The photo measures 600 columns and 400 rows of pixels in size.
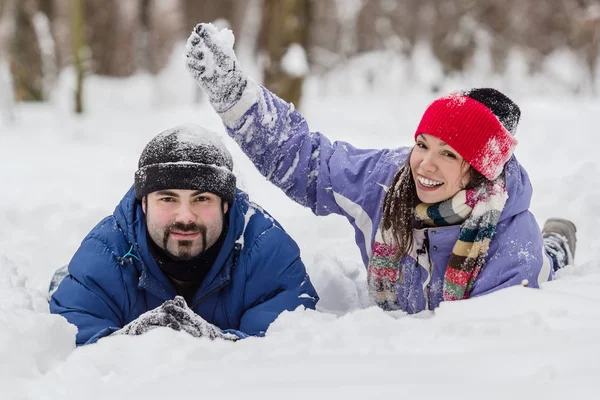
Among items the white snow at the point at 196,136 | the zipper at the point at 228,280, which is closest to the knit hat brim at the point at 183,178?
→ the white snow at the point at 196,136

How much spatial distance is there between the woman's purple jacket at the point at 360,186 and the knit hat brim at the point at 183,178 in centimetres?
28

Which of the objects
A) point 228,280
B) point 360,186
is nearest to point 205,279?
point 228,280

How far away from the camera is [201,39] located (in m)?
2.88

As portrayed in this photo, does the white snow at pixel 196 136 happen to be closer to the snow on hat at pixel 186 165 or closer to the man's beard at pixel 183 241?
the snow on hat at pixel 186 165

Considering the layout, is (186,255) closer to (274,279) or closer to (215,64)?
(274,279)

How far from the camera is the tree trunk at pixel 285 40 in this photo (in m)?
8.54

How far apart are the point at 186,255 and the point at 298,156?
2.50ft

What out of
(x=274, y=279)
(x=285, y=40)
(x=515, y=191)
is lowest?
(x=274, y=279)

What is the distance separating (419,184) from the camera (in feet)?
9.32

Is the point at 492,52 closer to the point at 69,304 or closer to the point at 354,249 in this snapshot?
the point at 354,249

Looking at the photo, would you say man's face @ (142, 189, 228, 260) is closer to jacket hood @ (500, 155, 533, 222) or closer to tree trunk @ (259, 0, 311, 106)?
jacket hood @ (500, 155, 533, 222)

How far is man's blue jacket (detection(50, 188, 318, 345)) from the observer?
285 centimetres

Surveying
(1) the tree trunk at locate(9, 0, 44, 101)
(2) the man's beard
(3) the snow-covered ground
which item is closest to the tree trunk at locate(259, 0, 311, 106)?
(3) the snow-covered ground

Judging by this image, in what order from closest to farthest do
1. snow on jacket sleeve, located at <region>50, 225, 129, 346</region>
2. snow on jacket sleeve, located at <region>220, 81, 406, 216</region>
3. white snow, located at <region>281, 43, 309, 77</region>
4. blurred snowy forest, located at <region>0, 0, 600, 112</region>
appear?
1. snow on jacket sleeve, located at <region>50, 225, 129, 346</region>
2. snow on jacket sleeve, located at <region>220, 81, 406, 216</region>
3. white snow, located at <region>281, 43, 309, 77</region>
4. blurred snowy forest, located at <region>0, 0, 600, 112</region>
